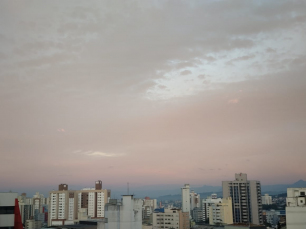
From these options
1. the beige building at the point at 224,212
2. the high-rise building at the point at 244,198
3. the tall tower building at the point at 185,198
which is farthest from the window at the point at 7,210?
the tall tower building at the point at 185,198

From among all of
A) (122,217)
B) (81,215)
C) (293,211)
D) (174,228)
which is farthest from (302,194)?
(81,215)

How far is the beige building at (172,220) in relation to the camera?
8831 cm

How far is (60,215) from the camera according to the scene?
10119 centimetres

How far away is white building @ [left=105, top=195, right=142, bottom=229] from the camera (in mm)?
28375

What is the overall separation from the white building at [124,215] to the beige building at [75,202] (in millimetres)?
75979

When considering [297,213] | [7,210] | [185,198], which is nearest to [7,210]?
[7,210]

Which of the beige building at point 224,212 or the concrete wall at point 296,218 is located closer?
the concrete wall at point 296,218

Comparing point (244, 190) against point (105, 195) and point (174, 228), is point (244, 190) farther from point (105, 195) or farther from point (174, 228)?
point (105, 195)

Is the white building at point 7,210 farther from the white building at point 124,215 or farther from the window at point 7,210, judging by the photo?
the white building at point 124,215

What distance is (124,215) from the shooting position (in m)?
28.6

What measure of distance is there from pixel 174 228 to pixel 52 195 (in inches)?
1528

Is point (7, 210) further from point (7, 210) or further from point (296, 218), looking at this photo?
point (296, 218)

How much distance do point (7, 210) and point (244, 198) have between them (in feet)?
265

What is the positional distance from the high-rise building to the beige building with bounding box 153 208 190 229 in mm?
15950
